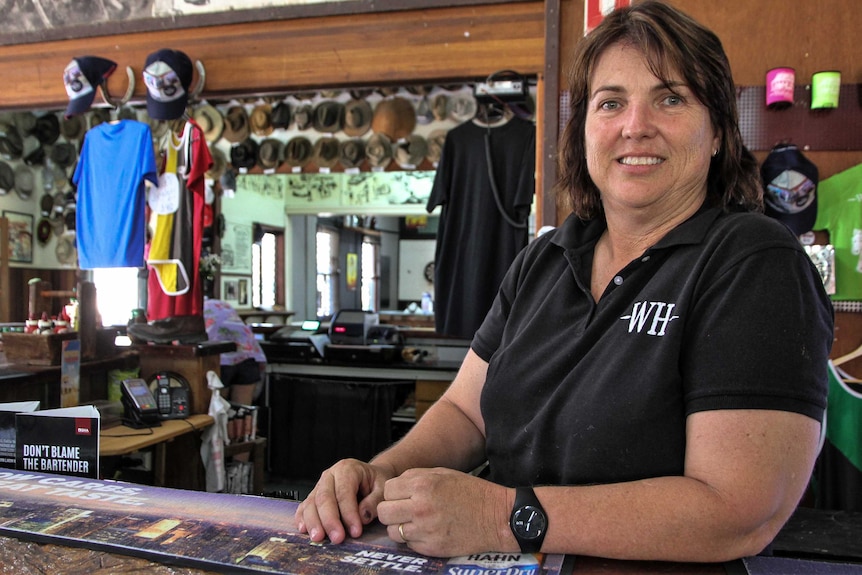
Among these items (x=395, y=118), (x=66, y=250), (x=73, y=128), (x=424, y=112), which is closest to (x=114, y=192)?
(x=395, y=118)

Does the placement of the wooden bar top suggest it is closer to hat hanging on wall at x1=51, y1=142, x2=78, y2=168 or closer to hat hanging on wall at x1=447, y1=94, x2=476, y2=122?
hat hanging on wall at x1=447, y1=94, x2=476, y2=122

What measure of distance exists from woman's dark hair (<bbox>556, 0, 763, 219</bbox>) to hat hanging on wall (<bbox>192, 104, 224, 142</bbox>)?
528 centimetres

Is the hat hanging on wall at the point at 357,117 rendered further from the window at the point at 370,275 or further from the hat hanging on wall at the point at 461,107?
the window at the point at 370,275

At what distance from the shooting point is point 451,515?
0.87 m

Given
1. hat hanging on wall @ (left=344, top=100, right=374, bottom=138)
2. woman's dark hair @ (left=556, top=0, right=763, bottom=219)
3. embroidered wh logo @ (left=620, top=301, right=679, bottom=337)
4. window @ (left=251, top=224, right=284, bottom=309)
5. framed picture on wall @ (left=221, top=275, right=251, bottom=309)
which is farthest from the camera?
window @ (left=251, top=224, right=284, bottom=309)

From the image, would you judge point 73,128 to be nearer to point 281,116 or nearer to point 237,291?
point 281,116

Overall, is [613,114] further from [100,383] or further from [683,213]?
[100,383]

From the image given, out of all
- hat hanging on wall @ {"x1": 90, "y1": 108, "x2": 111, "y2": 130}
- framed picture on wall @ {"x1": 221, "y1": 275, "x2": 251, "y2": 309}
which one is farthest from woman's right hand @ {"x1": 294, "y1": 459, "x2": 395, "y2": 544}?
framed picture on wall @ {"x1": 221, "y1": 275, "x2": 251, "y2": 309}

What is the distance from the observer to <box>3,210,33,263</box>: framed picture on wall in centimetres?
688

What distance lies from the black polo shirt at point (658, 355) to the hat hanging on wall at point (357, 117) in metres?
4.82

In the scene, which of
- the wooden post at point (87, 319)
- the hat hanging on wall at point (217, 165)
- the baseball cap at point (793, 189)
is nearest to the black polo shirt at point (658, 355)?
the baseball cap at point (793, 189)

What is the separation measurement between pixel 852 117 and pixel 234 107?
199 inches

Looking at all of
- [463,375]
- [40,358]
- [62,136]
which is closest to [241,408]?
[40,358]

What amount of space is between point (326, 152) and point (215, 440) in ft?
12.2
